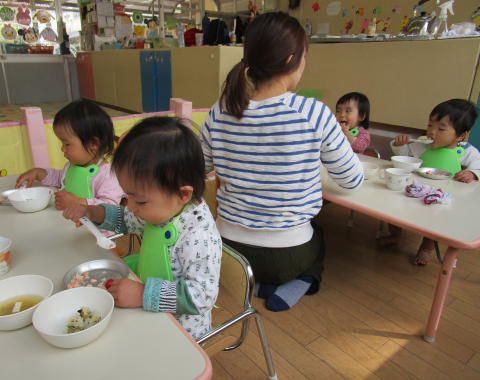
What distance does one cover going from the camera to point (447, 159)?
168cm

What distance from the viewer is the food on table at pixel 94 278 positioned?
714 millimetres

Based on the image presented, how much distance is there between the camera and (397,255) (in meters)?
2.13

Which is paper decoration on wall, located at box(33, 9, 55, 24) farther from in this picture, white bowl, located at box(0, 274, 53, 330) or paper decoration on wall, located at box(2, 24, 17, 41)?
white bowl, located at box(0, 274, 53, 330)

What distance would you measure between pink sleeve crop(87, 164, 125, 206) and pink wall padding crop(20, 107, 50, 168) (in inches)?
29.2

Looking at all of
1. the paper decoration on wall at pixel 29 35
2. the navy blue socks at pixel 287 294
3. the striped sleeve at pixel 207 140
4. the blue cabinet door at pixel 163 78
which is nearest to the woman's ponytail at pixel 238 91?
the striped sleeve at pixel 207 140

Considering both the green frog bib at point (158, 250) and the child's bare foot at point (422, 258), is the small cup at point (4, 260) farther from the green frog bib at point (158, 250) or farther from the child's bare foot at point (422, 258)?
the child's bare foot at point (422, 258)

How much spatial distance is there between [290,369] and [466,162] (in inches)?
51.7

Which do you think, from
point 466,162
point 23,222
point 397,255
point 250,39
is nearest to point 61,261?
point 23,222

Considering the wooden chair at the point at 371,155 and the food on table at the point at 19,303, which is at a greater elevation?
the food on table at the point at 19,303

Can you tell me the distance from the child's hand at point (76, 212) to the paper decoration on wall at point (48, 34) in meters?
6.55

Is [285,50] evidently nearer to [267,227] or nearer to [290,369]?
[267,227]

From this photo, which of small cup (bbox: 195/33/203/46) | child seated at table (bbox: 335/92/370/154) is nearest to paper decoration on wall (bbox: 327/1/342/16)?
small cup (bbox: 195/33/203/46)

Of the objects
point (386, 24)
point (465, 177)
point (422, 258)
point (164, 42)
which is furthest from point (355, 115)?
point (164, 42)

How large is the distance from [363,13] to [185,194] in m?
4.78
